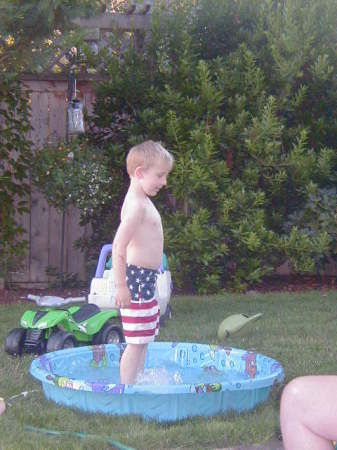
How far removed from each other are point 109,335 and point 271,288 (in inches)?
133

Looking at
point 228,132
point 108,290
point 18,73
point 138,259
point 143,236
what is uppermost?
point 18,73

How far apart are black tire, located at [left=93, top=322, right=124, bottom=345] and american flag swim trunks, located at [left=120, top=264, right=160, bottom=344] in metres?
Result: 1.10

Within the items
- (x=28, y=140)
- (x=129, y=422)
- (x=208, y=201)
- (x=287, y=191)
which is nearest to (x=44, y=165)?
(x=28, y=140)

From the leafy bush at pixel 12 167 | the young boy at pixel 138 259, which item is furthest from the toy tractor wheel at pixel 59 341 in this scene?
the leafy bush at pixel 12 167

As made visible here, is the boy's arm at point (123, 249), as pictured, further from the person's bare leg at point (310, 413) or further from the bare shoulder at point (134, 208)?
the person's bare leg at point (310, 413)

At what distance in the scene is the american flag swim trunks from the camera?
4.36 m

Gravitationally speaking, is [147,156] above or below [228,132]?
below

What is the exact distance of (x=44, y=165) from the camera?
7.80 meters

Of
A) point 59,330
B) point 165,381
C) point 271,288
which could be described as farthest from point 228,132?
point 165,381

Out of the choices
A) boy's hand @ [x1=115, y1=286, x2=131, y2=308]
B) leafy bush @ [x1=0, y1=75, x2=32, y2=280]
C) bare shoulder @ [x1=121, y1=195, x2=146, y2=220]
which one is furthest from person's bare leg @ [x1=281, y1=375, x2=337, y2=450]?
leafy bush @ [x1=0, y1=75, x2=32, y2=280]

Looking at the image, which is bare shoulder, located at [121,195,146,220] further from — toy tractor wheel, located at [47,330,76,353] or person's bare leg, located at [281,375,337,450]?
person's bare leg, located at [281,375,337,450]

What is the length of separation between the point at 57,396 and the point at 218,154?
4.47 metres

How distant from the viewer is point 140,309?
4.41 meters

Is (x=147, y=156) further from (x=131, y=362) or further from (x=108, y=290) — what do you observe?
(x=108, y=290)
